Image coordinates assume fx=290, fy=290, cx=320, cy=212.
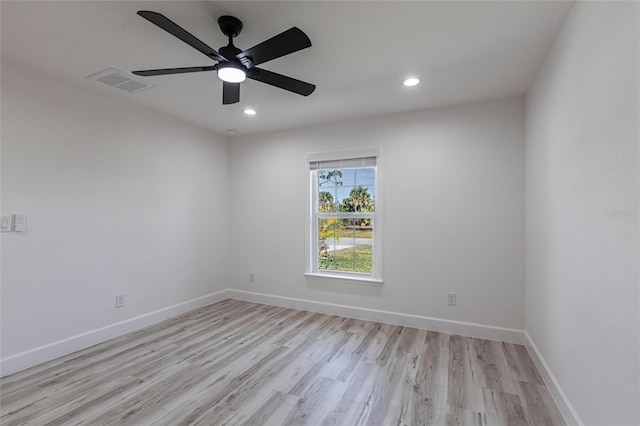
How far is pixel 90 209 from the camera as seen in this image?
2.85 meters

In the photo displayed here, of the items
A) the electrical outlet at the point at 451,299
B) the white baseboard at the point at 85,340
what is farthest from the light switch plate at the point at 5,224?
the electrical outlet at the point at 451,299

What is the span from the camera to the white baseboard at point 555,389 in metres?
1.68

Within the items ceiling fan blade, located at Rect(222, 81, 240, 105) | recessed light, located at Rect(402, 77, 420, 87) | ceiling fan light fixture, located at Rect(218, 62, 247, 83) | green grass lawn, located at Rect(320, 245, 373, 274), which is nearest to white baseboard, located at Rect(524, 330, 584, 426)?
green grass lawn, located at Rect(320, 245, 373, 274)

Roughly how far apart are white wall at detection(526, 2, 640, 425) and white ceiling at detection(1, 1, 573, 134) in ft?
1.30

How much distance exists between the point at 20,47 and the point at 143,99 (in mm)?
1012

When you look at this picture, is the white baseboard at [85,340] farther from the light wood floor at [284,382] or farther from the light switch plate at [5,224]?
the light switch plate at [5,224]

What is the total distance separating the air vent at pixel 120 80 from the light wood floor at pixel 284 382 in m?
2.49

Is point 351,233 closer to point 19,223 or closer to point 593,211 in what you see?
point 593,211

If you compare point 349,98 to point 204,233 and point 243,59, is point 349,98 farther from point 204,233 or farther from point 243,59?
point 204,233

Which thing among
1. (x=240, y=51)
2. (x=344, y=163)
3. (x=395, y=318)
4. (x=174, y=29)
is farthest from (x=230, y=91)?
(x=395, y=318)

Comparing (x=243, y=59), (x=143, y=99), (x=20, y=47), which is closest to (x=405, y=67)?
(x=243, y=59)

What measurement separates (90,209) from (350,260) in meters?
2.91

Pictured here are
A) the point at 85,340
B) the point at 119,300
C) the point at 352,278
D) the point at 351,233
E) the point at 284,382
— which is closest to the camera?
the point at 284,382

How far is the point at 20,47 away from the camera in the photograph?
6.98ft
